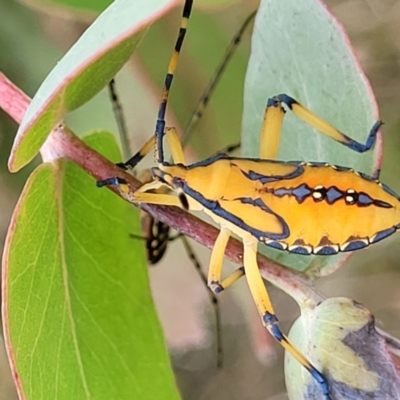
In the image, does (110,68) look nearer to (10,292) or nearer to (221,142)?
(10,292)

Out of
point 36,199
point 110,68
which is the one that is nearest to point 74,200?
point 36,199

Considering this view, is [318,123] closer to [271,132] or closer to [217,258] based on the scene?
[271,132]

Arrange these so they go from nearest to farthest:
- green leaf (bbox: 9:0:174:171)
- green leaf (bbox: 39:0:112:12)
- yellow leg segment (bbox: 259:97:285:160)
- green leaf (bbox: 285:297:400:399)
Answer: green leaf (bbox: 9:0:174:171), green leaf (bbox: 285:297:400:399), yellow leg segment (bbox: 259:97:285:160), green leaf (bbox: 39:0:112:12)

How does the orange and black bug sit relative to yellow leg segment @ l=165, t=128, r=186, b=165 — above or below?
below

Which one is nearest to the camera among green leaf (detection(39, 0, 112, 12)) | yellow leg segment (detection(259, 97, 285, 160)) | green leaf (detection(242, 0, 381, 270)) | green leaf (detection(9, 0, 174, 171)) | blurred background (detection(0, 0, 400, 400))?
green leaf (detection(9, 0, 174, 171))

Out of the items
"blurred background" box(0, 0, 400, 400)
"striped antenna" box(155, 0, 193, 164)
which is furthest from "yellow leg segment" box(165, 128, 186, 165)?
"blurred background" box(0, 0, 400, 400)

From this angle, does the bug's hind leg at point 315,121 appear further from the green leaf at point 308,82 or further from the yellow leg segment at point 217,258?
the yellow leg segment at point 217,258

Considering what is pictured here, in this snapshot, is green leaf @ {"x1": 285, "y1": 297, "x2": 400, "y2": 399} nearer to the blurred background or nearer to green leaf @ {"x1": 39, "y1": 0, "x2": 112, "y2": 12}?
green leaf @ {"x1": 39, "y1": 0, "x2": 112, "y2": 12}

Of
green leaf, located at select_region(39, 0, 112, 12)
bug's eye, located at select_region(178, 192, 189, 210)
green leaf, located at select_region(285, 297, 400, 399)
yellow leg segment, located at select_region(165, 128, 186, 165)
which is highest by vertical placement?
green leaf, located at select_region(39, 0, 112, 12)

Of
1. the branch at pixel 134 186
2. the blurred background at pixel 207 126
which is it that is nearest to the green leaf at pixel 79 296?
the branch at pixel 134 186
